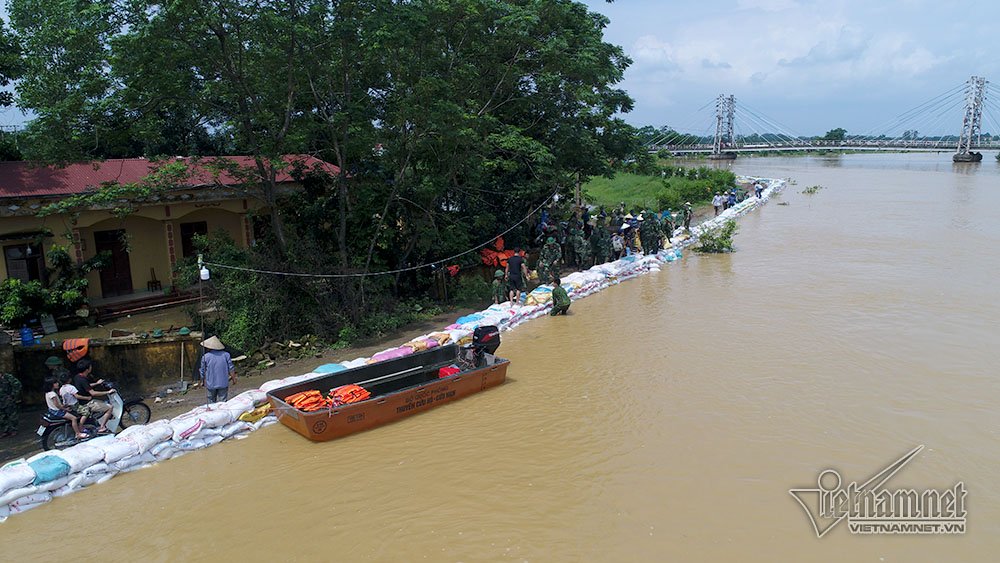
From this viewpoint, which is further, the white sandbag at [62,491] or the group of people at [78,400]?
the group of people at [78,400]

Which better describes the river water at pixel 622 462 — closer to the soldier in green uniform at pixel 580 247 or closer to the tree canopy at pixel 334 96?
the tree canopy at pixel 334 96

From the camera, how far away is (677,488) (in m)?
6.61

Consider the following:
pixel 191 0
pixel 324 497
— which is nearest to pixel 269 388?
pixel 324 497

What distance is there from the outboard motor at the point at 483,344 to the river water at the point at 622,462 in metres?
0.62

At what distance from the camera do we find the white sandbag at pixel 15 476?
20.3 feet

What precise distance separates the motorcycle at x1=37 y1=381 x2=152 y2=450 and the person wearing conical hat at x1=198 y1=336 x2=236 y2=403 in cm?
82

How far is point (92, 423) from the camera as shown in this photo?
757cm

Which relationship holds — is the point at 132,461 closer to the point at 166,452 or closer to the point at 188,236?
the point at 166,452

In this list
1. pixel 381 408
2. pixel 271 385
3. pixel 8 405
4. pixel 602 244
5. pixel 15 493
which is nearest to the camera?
pixel 15 493

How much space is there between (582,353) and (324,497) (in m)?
5.63

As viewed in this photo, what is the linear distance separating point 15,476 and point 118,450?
931mm

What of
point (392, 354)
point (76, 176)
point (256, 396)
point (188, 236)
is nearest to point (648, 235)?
point (392, 354)

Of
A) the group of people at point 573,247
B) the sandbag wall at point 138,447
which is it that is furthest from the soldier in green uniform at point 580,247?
the sandbag wall at point 138,447

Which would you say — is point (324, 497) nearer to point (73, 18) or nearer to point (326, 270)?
point (326, 270)
